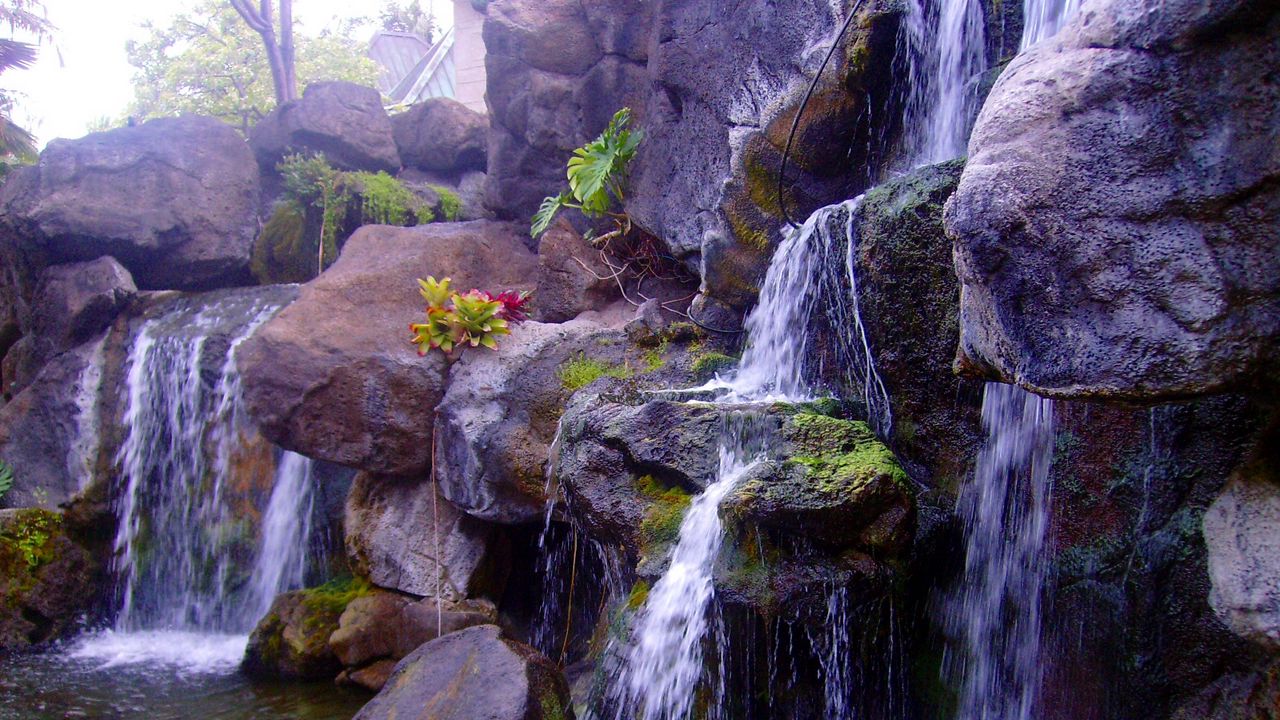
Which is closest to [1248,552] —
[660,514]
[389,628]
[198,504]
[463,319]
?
[660,514]

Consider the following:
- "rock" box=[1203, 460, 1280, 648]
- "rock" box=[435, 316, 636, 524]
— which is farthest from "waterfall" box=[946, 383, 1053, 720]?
"rock" box=[435, 316, 636, 524]

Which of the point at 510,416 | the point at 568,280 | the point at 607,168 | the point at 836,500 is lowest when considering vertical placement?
the point at 836,500

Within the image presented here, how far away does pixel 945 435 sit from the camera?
410 centimetres

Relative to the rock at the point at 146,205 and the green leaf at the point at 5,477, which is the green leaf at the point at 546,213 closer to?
the rock at the point at 146,205

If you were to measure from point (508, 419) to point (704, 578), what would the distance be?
2630mm

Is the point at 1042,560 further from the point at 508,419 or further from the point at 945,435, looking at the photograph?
the point at 508,419

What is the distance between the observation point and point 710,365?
5.32 meters

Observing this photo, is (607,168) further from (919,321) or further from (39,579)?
(39,579)

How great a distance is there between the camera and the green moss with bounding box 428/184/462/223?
936 cm

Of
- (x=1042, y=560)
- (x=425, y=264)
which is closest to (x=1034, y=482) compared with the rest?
(x=1042, y=560)

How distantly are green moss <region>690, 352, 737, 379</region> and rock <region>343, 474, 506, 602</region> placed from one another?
2150 millimetres

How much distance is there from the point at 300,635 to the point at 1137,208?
572cm

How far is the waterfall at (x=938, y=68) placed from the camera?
15.9 ft

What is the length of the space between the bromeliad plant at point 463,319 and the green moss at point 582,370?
1.94 ft
